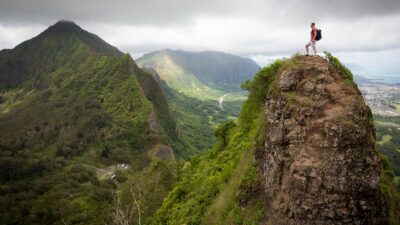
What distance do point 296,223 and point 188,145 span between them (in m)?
149

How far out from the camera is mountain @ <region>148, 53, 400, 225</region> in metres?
17.3

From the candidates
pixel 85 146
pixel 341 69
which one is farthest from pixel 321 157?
pixel 85 146

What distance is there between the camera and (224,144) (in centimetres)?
4116

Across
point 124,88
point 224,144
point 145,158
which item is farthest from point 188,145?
point 224,144

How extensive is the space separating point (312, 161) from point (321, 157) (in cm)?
49

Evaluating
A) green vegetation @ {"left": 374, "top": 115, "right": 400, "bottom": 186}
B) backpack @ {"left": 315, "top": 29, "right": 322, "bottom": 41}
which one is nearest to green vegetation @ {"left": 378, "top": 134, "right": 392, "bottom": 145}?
green vegetation @ {"left": 374, "top": 115, "right": 400, "bottom": 186}

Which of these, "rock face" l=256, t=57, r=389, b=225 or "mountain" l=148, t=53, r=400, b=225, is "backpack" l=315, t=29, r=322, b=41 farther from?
"rock face" l=256, t=57, r=389, b=225

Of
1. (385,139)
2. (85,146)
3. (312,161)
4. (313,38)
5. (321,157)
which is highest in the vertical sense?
(313,38)

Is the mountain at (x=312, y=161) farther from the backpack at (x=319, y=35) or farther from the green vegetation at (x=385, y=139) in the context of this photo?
the green vegetation at (x=385, y=139)

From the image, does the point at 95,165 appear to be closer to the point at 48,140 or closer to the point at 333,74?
the point at 48,140

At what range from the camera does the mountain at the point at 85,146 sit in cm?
7900

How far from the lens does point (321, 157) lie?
1780 centimetres

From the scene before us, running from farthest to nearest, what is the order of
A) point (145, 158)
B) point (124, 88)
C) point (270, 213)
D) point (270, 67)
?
1. point (124, 88)
2. point (145, 158)
3. point (270, 67)
4. point (270, 213)

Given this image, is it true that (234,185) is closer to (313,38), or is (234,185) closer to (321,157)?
(321,157)
